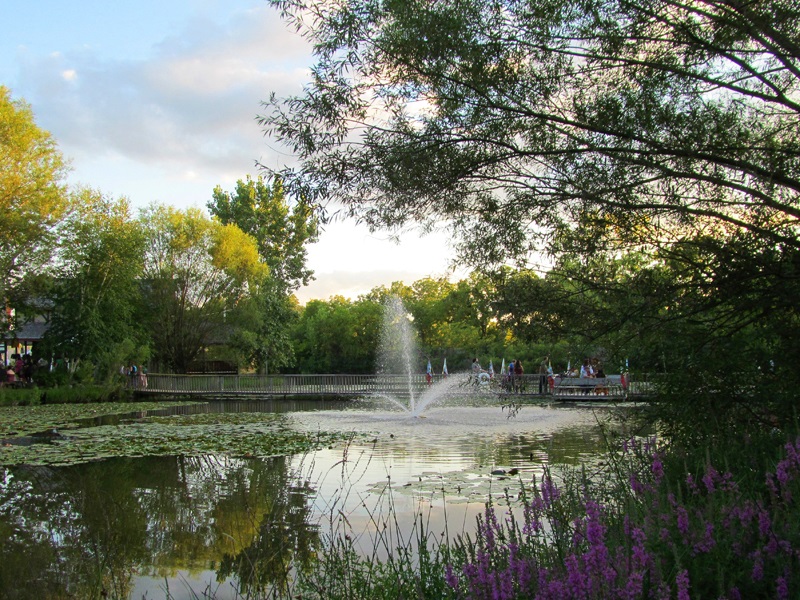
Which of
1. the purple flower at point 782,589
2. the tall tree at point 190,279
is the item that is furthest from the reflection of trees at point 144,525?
the tall tree at point 190,279

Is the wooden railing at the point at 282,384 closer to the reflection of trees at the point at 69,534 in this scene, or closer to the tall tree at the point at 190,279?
the tall tree at the point at 190,279

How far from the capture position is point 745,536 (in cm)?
331

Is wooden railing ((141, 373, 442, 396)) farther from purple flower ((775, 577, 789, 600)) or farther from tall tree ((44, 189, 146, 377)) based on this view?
purple flower ((775, 577, 789, 600))

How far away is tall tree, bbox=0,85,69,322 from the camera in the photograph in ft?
99.4

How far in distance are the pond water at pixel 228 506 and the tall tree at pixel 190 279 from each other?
28.5m

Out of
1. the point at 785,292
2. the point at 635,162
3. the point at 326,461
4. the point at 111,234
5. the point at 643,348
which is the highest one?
the point at 111,234

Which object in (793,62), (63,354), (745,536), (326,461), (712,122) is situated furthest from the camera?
(63,354)

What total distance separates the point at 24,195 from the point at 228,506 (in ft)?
87.0

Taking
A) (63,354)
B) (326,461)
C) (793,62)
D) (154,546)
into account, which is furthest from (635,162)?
(63,354)

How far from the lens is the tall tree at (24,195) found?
30.3 meters

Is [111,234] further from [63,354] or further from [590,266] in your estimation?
[590,266]

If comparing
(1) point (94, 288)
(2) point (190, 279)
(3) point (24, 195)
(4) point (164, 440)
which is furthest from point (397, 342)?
(4) point (164, 440)

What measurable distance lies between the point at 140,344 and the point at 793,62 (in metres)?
37.2

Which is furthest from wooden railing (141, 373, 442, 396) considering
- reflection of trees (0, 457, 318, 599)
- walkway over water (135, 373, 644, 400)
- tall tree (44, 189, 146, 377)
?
reflection of trees (0, 457, 318, 599)
